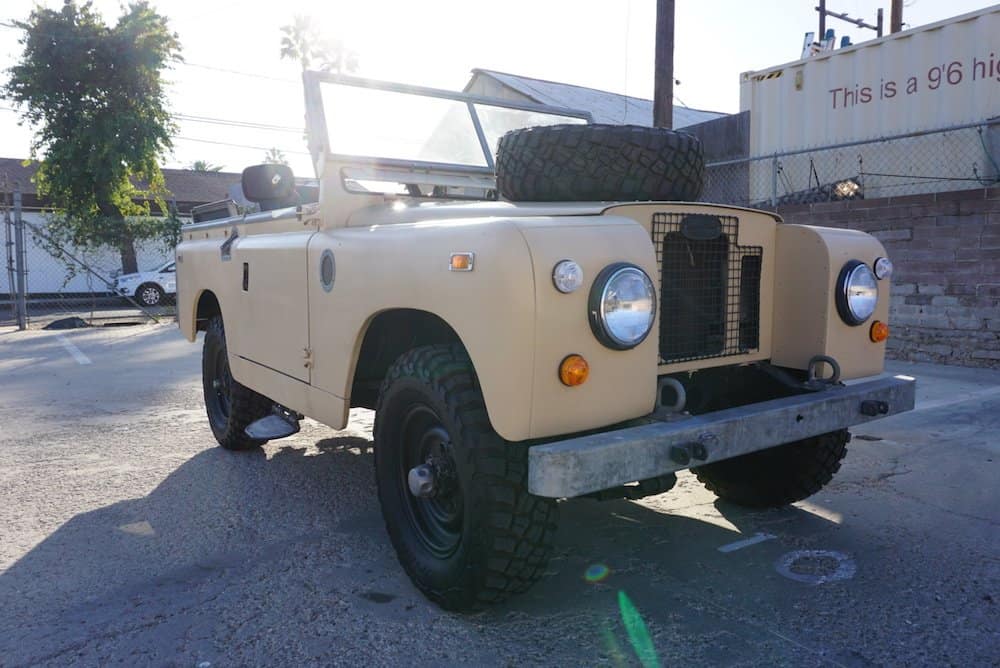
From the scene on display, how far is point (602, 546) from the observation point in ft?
10.9

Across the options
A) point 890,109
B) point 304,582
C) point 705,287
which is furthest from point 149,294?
point 705,287

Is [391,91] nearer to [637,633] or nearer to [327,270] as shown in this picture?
[327,270]

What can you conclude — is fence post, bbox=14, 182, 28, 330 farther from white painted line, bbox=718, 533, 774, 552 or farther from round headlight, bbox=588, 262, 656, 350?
round headlight, bbox=588, 262, 656, 350

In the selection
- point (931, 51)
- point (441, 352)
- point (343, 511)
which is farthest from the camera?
point (931, 51)

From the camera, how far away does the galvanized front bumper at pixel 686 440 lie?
224 centimetres

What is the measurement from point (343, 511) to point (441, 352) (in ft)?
5.07

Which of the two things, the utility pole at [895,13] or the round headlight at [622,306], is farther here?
the utility pole at [895,13]

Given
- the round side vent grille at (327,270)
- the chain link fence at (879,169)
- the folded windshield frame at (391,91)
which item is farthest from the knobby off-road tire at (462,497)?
the chain link fence at (879,169)

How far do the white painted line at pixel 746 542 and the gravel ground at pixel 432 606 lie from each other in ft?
0.04

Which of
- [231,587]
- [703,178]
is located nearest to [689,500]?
[703,178]

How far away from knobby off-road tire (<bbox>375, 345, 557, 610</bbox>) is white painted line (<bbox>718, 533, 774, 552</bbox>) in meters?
1.12

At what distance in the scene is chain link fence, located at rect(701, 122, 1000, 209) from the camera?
8.73m

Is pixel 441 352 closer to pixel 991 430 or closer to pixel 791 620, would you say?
pixel 791 620

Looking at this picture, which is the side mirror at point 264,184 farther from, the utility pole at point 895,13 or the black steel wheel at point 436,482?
the utility pole at point 895,13
